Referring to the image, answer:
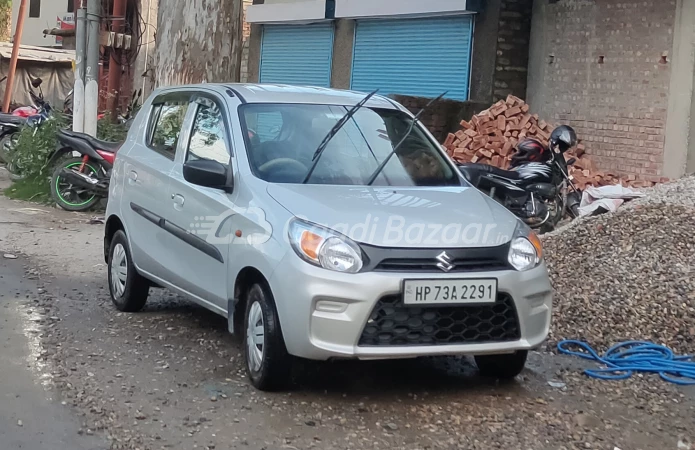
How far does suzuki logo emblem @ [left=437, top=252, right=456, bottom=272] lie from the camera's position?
504 centimetres

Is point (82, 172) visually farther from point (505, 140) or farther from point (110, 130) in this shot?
point (505, 140)

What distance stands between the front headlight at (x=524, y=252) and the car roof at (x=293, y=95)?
1.66m

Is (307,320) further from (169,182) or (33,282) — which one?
(33,282)

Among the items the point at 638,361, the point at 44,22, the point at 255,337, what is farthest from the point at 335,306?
the point at 44,22

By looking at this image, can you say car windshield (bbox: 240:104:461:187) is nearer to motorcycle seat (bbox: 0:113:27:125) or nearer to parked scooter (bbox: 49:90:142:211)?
parked scooter (bbox: 49:90:142:211)

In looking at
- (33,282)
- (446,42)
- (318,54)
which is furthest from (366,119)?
(318,54)

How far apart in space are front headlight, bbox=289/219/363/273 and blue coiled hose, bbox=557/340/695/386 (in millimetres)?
1935

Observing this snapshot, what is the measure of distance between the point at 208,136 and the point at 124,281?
1625 millimetres

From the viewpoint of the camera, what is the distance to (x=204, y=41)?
11023mm

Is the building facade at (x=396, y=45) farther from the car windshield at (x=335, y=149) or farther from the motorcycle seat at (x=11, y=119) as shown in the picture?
the car windshield at (x=335, y=149)

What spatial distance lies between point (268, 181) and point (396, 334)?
1263mm

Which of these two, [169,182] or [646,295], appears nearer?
[169,182]

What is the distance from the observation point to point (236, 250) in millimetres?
5582

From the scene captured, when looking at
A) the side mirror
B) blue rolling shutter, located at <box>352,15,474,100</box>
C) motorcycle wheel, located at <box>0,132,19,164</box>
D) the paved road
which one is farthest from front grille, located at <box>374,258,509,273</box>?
motorcycle wheel, located at <box>0,132,19,164</box>
